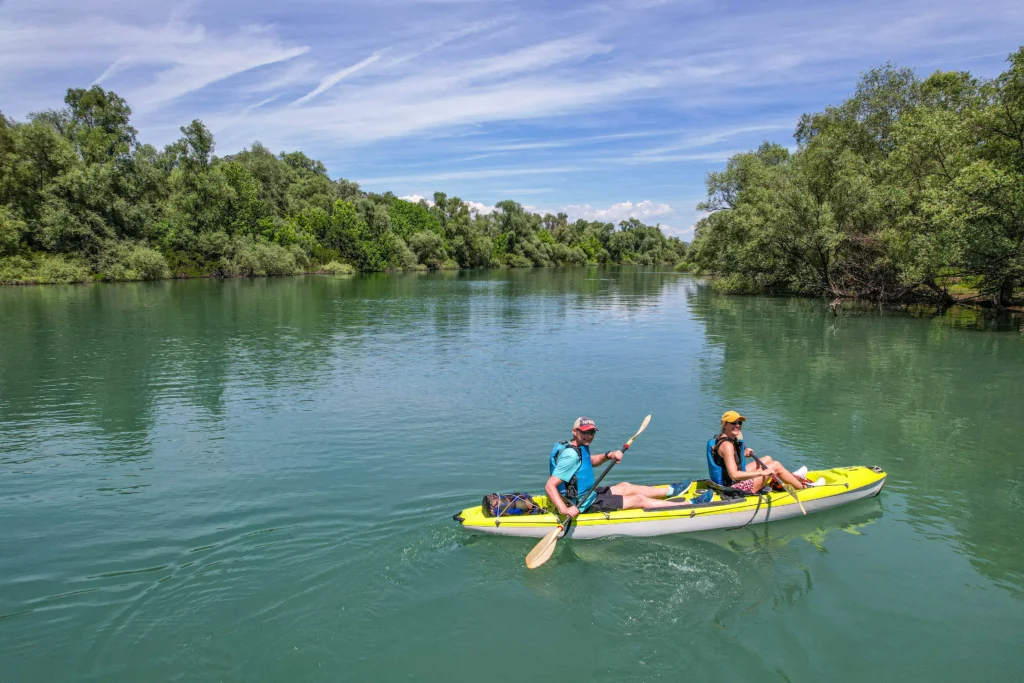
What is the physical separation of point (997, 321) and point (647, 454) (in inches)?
1178

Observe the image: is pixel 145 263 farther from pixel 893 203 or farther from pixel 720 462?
pixel 720 462

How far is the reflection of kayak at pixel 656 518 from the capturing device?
9.24 m

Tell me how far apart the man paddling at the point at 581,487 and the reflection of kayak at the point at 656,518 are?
0.19 meters

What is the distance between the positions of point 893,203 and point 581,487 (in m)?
35.1

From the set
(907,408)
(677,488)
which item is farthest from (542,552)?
(907,408)

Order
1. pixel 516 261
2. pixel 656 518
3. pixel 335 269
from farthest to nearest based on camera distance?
1. pixel 516 261
2. pixel 335 269
3. pixel 656 518

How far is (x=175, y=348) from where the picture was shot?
25.6 metres

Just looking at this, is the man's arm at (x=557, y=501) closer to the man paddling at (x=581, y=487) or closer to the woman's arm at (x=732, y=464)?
the man paddling at (x=581, y=487)

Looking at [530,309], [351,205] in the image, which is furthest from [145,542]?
[351,205]

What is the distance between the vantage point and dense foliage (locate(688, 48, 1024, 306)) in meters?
27.0

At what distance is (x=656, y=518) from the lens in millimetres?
9281

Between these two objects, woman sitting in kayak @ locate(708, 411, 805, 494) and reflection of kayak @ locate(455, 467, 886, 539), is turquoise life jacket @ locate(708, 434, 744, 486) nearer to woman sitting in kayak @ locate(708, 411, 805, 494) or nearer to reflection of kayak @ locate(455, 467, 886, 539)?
woman sitting in kayak @ locate(708, 411, 805, 494)

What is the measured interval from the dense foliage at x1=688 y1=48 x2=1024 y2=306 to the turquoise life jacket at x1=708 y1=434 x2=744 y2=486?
2311 cm

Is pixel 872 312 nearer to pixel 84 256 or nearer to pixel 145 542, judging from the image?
pixel 145 542
